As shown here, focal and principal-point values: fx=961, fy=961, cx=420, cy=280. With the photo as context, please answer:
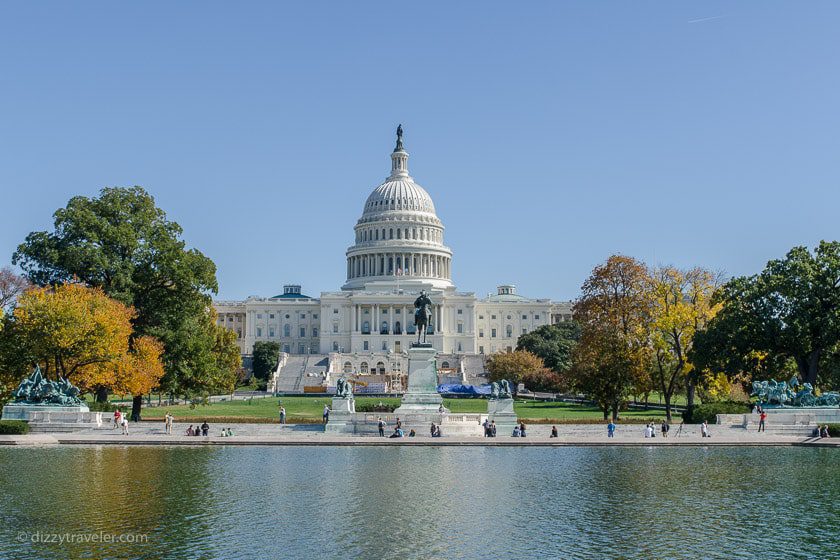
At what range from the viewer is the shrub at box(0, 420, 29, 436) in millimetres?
39312

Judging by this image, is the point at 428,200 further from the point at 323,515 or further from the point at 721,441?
the point at 323,515

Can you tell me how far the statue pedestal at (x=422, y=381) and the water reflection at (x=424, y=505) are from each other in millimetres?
13586

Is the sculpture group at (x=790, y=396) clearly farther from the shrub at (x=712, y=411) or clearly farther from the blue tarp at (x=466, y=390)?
the blue tarp at (x=466, y=390)

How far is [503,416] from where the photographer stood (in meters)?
44.5

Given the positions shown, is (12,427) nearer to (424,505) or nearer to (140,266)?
(140,266)

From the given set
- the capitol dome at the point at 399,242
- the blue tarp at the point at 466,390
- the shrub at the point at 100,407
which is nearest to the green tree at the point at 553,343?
the blue tarp at the point at 466,390

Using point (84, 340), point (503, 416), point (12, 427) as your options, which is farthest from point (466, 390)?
point (12, 427)

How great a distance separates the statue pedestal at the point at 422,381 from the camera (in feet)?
153

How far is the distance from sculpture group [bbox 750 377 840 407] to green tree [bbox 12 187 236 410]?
97.3ft

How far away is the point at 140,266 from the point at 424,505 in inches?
1387

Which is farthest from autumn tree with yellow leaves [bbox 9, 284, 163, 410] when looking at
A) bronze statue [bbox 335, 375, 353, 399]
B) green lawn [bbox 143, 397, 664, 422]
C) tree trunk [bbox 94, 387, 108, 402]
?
bronze statue [bbox 335, 375, 353, 399]

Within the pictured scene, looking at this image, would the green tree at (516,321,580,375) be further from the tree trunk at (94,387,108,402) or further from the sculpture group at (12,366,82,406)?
the sculpture group at (12,366,82,406)

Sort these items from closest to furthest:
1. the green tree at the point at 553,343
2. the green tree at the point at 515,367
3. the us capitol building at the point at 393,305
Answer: the green tree at the point at 515,367 → the green tree at the point at 553,343 → the us capitol building at the point at 393,305

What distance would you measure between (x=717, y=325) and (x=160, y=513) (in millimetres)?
36102
